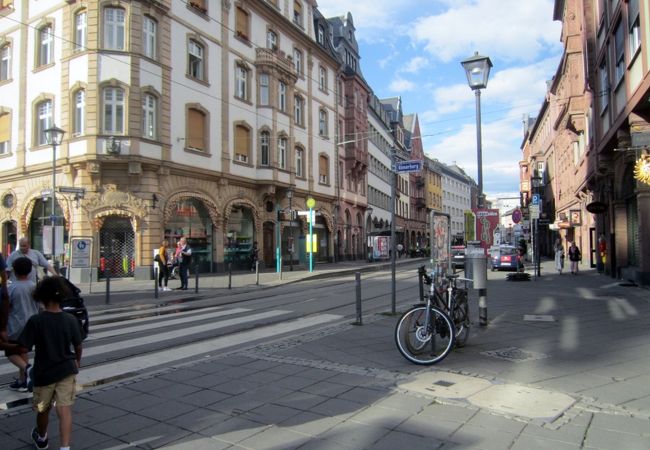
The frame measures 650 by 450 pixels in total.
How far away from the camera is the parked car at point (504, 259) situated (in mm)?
26906

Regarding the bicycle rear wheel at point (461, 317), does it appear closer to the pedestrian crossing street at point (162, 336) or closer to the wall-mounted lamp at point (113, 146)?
the pedestrian crossing street at point (162, 336)

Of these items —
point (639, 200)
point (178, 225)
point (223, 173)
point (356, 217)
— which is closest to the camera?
point (639, 200)

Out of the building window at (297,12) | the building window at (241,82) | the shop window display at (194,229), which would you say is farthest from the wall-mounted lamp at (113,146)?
the building window at (297,12)

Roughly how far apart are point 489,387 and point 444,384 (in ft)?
1.45

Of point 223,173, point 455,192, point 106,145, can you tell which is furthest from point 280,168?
point 455,192

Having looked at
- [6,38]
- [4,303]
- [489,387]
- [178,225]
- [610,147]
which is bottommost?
[489,387]

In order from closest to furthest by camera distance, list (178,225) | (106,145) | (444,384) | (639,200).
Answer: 1. (444,384)
2. (639,200)
3. (106,145)
4. (178,225)

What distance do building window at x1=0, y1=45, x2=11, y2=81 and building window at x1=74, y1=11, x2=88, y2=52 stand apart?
5809 millimetres

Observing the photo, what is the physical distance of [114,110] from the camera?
2147cm

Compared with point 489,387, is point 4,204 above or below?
above

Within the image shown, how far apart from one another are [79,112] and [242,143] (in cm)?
884

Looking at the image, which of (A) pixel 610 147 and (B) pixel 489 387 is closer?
(B) pixel 489 387

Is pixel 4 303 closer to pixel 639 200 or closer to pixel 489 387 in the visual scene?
pixel 489 387

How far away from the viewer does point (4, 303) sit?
196 inches
